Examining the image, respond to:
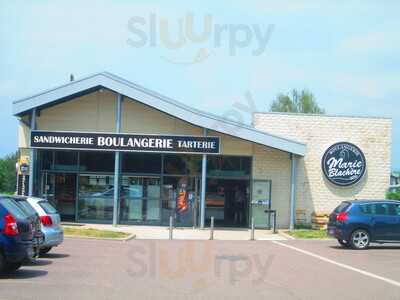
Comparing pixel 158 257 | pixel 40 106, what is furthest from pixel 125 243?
pixel 40 106

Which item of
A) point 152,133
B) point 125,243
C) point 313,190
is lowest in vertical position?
point 125,243

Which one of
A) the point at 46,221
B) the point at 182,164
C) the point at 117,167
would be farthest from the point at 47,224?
the point at 182,164

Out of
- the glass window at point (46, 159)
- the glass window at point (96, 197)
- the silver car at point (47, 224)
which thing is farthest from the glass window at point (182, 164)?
the silver car at point (47, 224)

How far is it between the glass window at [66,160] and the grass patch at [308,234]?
10.6 meters

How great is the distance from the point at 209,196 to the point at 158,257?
13.7m

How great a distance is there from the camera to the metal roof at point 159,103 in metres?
29.5

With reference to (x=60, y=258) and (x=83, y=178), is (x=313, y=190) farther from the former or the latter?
(x=60, y=258)

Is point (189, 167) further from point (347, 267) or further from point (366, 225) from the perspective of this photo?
point (347, 267)

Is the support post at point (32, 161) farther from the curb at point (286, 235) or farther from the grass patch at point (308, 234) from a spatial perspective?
the grass patch at point (308, 234)

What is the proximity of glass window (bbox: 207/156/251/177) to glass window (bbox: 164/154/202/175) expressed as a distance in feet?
1.95

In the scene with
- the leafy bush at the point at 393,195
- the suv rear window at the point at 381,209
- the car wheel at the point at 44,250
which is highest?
the leafy bush at the point at 393,195

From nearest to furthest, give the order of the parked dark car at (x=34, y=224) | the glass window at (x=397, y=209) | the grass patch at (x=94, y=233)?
the parked dark car at (x=34, y=224), the glass window at (x=397, y=209), the grass patch at (x=94, y=233)

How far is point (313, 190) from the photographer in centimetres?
3197

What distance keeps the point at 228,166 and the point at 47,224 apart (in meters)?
15.9
